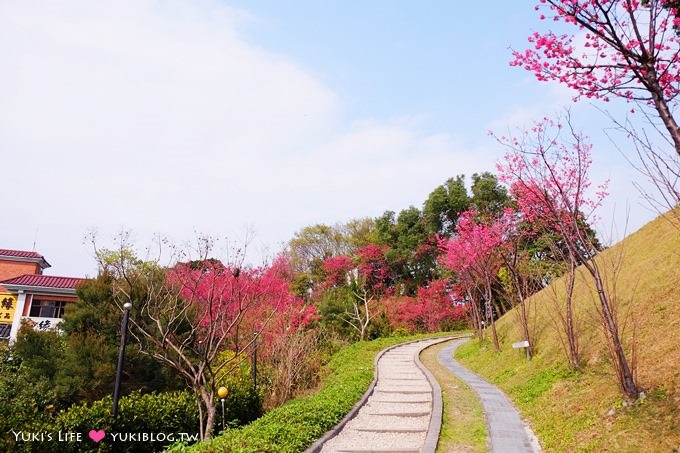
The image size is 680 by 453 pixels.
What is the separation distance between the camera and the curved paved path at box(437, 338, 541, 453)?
6.42m

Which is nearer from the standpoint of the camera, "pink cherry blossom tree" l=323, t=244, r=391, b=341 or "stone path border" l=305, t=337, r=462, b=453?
"stone path border" l=305, t=337, r=462, b=453

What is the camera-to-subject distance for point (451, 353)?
19.1 metres

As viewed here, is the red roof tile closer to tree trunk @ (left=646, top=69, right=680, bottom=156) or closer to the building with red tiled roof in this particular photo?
the building with red tiled roof

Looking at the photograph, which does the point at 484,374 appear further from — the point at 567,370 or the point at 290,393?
the point at 290,393

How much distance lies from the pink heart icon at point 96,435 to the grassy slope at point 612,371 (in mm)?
6956

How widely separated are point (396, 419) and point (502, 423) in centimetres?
200

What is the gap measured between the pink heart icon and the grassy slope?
6.96 m

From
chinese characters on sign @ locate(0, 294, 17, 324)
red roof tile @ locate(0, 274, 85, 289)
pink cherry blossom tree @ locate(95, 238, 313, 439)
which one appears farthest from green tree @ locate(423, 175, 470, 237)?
chinese characters on sign @ locate(0, 294, 17, 324)

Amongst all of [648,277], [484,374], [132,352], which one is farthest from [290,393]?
[648,277]

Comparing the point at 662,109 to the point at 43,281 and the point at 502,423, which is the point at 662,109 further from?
the point at 43,281

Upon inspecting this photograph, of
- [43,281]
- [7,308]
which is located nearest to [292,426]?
[43,281]

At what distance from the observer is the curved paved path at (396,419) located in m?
6.71

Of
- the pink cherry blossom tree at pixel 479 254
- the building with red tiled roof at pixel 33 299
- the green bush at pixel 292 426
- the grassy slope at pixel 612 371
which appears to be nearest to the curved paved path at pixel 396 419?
the green bush at pixel 292 426

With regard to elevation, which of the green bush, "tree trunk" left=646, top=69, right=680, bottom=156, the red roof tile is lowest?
the green bush
